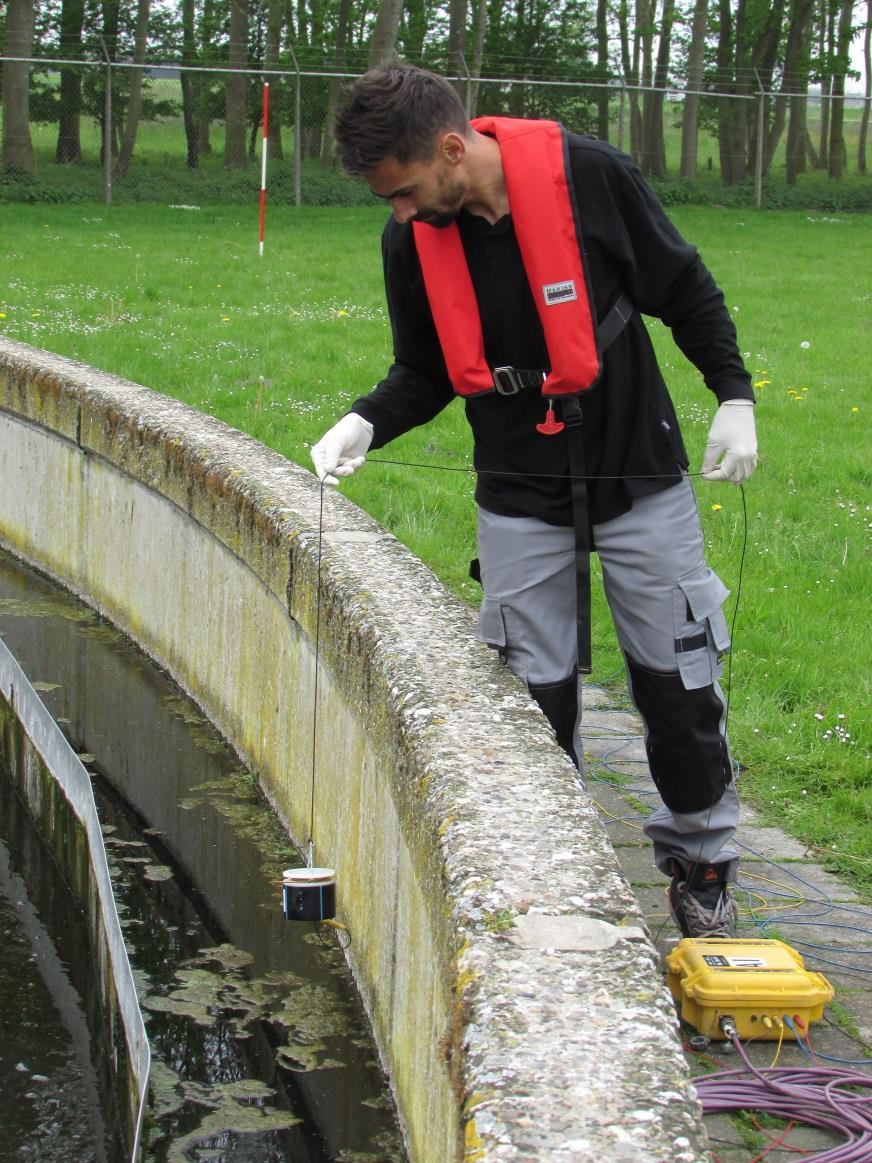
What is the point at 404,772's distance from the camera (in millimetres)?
3250

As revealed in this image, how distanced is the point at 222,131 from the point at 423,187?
2661 centimetres

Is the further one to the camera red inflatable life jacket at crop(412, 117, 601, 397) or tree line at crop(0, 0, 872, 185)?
tree line at crop(0, 0, 872, 185)

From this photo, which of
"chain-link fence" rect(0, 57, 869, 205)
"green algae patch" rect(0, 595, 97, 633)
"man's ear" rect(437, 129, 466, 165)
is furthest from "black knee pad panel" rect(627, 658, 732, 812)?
"chain-link fence" rect(0, 57, 869, 205)

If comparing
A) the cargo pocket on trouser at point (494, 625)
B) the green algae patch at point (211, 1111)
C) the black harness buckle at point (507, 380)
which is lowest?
the green algae patch at point (211, 1111)

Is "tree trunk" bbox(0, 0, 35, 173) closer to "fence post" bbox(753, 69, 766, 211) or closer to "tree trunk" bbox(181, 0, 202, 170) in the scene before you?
"tree trunk" bbox(181, 0, 202, 170)

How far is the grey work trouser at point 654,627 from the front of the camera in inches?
139

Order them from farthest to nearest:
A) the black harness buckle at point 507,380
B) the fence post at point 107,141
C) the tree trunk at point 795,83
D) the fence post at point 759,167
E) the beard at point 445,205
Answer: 1. the tree trunk at point 795,83
2. the fence post at point 759,167
3. the fence post at point 107,141
4. the black harness buckle at point 507,380
5. the beard at point 445,205

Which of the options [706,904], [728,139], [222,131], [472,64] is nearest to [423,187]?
[706,904]

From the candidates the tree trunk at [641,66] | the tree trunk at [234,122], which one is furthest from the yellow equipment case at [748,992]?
the tree trunk at [234,122]

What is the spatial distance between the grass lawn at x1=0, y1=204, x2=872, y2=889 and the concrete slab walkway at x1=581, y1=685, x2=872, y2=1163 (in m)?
0.15

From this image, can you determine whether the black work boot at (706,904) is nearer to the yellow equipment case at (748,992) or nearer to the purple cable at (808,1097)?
the yellow equipment case at (748,992)

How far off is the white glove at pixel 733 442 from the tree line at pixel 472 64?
19.2 meters

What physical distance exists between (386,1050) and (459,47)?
31955mm

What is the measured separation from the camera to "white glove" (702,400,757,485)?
11.3ft
